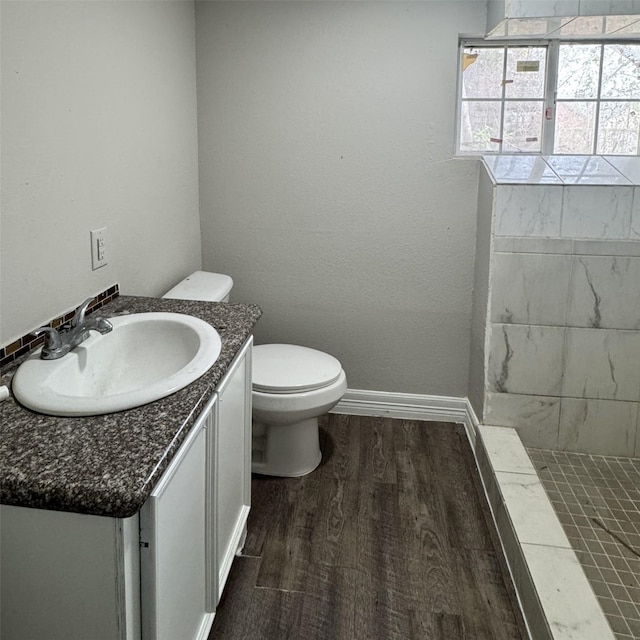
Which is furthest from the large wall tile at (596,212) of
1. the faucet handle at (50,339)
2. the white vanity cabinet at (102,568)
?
the faucet handle at (50,339)

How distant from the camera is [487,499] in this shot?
253 cm

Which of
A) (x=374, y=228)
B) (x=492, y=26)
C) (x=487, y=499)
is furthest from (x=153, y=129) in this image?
(x=487, y=499)

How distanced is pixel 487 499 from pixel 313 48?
2.02m

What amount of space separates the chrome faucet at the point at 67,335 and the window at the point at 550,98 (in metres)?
1.94

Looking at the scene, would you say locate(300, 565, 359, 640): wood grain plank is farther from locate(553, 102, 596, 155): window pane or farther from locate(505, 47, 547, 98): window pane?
locate(505, 47, 547, 98): window pane

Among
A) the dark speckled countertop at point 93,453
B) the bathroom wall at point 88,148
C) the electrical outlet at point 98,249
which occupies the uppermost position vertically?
the bathroom wall at point 88,148

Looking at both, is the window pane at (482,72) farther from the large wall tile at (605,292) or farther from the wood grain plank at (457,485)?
the wood grain plank at (457,485)

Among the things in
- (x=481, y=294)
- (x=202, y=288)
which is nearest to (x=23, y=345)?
(x=202, y=288)

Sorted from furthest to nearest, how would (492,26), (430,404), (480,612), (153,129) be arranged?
(430,404) → (492,26) → (153,129) → (480,612)

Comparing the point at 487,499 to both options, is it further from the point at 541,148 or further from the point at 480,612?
the point at 541,148

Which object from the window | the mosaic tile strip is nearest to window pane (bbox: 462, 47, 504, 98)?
the window

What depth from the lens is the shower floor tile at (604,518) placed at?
1.88 meters

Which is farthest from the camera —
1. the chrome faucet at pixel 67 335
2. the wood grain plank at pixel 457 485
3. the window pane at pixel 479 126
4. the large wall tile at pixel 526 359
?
the window pane at pixel 479 126

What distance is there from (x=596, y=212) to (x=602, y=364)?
2.02ft
